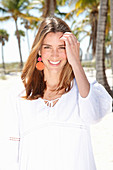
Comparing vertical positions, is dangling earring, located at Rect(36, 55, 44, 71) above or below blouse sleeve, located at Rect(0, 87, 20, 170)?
above

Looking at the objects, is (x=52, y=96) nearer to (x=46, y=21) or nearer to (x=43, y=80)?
(x=43, y=80)

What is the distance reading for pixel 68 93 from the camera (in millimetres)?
1604

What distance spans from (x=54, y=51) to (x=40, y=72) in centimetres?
27

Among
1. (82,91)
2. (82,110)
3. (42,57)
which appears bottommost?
(82,110)

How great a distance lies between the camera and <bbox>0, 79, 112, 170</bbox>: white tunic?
1516 millimetres

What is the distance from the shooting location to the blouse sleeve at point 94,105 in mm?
1412

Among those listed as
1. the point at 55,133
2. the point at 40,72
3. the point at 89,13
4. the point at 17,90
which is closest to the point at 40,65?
the point at 40,72

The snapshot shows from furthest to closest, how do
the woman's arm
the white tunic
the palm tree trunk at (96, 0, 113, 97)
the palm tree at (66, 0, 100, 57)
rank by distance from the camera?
the palm tree at (66, 0, 100, 57), the palm tree trunk at (96, 0, 113, 97), the white tunic, the woman's arm

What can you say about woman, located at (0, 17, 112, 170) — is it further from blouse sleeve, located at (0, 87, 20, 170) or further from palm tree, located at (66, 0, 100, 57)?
palm tree, located at (66, 0, 100, 57)

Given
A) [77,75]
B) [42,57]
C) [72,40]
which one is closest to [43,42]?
[42,57]

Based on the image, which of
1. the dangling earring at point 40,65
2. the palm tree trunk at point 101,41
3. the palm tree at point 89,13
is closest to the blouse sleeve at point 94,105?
the dangling earring at point 40,65

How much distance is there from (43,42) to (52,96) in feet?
1.18

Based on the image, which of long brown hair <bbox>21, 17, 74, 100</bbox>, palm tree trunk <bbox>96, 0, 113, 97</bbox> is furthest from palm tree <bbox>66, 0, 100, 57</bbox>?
long brown hair <bbox>21, 17, 74, 100</bbox>

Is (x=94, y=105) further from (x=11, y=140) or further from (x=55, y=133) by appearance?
(x=11, y=140)
